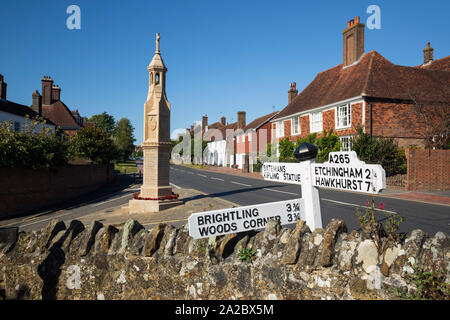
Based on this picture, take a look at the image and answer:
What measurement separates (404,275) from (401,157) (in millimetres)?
21980

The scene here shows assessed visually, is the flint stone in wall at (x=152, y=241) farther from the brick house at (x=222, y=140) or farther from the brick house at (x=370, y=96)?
the brick house at (x=222, y=140)

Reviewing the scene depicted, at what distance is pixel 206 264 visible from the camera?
3.17 metres

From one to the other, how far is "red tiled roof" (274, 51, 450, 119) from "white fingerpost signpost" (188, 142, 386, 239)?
23.3 metres

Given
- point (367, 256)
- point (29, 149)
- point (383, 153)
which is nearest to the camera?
point (367, 256)

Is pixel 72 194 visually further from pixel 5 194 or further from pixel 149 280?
pixel 149 280

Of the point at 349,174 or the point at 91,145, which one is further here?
the point at 91,145

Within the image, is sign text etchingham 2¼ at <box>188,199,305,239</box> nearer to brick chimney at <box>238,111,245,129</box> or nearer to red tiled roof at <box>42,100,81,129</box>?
red tiled roof at <box>42,100,81,129</box>

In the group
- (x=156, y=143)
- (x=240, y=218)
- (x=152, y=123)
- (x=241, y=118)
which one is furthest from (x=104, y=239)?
(x=241, y=118)

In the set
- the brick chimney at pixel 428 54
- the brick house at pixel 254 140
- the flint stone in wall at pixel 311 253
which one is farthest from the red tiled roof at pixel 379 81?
the flint stone in wall at pixel 311 253

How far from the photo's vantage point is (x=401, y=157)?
2116 centimetres

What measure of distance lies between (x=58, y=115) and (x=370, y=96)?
45.3m

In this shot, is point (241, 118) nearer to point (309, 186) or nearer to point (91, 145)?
point (91, 145)

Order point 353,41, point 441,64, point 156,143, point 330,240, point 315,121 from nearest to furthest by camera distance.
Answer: point 330,240
point 156,143
point 353,41
point 315,121
point 441,64

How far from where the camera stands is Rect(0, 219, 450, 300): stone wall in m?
2.58
